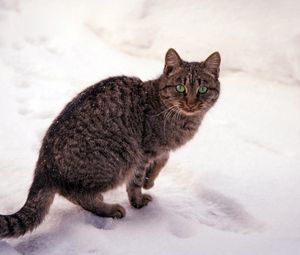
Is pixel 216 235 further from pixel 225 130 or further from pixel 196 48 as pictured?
pixel 196 48

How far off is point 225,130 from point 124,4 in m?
2.32

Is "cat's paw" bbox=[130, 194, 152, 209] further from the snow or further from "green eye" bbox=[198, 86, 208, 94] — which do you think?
"green eye" bbox=[198, 86, 208, 94]

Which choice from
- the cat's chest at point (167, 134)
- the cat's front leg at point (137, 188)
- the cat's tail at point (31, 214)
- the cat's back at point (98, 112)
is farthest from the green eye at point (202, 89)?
the cat's tail at point (31, 214)

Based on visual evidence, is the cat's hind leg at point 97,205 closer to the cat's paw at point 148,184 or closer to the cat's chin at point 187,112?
the cat's paw at point 148,184

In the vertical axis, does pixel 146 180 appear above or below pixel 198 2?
below

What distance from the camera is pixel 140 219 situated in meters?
2.77

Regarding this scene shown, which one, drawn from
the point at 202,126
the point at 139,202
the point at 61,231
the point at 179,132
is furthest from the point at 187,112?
the point at 61,231

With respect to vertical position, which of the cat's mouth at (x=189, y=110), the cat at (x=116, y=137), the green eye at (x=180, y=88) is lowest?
Answer: the cat at (x=116, y=137)

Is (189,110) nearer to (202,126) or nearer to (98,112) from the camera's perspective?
(98,112)

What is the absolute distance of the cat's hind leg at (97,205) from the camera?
264 cm

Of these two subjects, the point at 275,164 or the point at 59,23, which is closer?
the point at 275,164

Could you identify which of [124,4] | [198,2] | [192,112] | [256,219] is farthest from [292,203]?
[124,4]

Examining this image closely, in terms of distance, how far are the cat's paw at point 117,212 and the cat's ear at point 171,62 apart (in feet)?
3.01

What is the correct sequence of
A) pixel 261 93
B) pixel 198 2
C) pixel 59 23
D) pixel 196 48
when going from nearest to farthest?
pixel 261 93 < pixel 196 48 < pixel 198 2 < pixel 59 23
